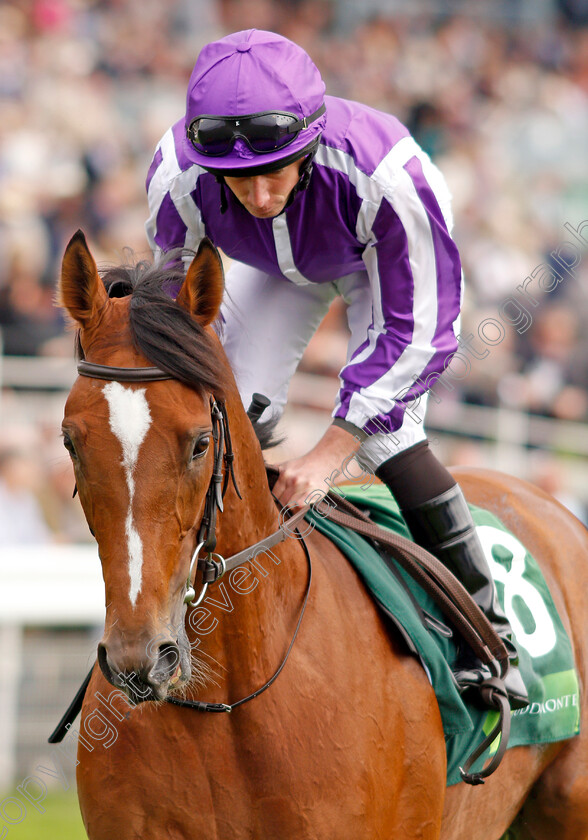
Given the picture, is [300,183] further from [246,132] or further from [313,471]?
[313,471]

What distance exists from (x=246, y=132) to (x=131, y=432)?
0.91 metres

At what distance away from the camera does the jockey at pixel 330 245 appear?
2.70 metres

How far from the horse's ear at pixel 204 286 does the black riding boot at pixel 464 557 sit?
1.03 meters

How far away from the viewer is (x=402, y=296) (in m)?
2.94

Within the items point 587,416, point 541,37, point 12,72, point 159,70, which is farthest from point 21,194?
point 541,37

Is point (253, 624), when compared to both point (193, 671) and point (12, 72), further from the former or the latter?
point (12, 72)

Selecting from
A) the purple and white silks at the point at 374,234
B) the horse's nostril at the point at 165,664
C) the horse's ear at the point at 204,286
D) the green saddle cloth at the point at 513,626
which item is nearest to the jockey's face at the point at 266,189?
the purple and white silks at the point at 374,234

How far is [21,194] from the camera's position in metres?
8.84

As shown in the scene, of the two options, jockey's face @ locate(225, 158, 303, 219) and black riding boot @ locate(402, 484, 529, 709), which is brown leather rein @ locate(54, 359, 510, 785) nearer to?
black riding boot @ locate(402, 484, 529, 709)

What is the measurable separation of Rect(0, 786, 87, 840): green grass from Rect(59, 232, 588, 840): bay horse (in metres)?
3.79

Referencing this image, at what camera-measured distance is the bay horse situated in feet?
7.09

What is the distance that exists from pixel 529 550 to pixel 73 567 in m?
3.79

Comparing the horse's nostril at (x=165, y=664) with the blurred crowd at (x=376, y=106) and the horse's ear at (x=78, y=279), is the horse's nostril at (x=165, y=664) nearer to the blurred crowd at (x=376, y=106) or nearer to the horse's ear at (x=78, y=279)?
the horse's ear at (x=78, y=279)

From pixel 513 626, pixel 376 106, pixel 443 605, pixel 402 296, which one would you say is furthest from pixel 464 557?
pixel 376 106
